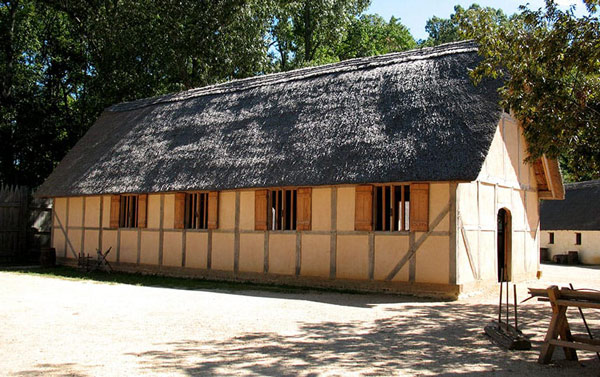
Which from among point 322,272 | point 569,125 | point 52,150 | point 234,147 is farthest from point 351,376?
point 52,150

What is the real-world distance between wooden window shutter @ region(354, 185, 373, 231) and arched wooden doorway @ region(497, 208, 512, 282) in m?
4.24

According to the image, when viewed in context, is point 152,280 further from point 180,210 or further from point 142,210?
point 142,210

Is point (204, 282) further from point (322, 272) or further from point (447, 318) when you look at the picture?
point (447, 318)

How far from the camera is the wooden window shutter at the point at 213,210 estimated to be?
53.2 ft

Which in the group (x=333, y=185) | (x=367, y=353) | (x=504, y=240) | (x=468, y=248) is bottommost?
(x=367, y=353)

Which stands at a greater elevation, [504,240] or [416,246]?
[504,240]

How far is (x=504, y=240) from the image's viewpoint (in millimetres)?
15500

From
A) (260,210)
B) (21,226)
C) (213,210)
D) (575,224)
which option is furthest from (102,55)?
(575,224)

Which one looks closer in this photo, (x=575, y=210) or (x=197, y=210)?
(x=197, y=210)

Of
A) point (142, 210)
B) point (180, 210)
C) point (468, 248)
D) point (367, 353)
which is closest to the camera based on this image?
point (367, 353)

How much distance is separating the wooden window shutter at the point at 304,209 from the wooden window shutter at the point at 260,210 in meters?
1.10

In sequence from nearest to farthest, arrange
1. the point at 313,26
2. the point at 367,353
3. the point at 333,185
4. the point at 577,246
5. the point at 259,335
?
1. the point at 367,353
2. the point at 259,335
3. the point at 333,185
4. the point at 577,246
5. the point at 313,26

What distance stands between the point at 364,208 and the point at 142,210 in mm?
7999

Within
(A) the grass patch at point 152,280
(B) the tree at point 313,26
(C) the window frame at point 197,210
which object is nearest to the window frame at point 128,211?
(A) the grass patch at point 152,280
